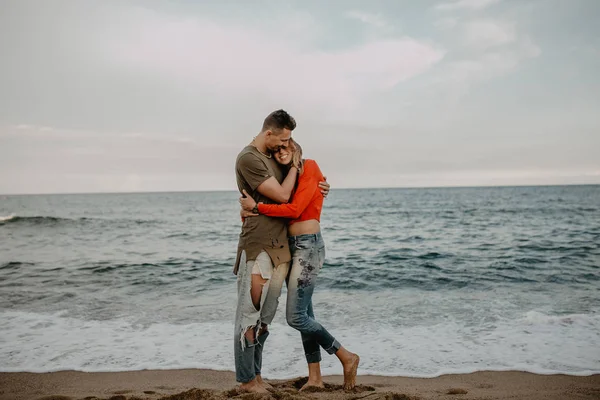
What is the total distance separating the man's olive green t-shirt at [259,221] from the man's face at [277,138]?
0.36 feet

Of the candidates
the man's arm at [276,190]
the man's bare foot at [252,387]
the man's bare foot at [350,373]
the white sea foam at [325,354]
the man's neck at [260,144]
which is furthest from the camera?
the white sea foam at [325,354]

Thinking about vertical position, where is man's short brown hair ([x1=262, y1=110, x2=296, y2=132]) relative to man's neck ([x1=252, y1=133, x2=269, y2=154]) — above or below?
above

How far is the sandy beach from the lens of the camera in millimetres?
3838

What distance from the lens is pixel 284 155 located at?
12.1ft

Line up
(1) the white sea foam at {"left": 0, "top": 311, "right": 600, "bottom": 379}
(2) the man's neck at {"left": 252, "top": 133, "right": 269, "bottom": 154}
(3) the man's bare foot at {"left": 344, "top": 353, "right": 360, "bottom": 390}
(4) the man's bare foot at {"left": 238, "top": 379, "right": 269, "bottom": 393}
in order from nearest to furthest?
(2) the man's neck at {"left": 252, "top": 133, "right": 269, "bottom": 154}
(4) the man's bare foot at {"left": 238, "top": 379, "right": 269, "bottom": 393}
(3) the man's bare foot at {"left": 344, "top": 353, "right": 360, "bottom": 390}
(1) the white sea foam at {"left": 0, "top": 311, "right": 600, "bottom": 379}

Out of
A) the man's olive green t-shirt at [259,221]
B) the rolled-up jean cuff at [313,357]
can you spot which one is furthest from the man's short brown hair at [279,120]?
the rolled-up jean cuff at [313,357]

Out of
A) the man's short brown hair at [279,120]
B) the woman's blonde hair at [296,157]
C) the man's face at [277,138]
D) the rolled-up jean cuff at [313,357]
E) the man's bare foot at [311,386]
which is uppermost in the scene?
the man's short brown hair at [279,120]

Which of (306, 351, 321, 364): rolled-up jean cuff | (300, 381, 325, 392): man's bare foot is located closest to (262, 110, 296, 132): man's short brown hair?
(306, 351, 321, 364): rolled-up jean cuff

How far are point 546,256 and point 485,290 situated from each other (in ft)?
17.3

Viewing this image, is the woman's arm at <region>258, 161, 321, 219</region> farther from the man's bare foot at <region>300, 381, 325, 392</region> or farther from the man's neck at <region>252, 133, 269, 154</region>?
the man's bare foot at <region>300, 381, 325, 392</region>

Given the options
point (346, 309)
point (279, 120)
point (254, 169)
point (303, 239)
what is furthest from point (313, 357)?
point (346, 309)

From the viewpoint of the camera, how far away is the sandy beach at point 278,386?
3.84m

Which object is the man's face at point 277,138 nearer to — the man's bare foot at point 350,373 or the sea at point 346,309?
the man's bare foot at point 350,373

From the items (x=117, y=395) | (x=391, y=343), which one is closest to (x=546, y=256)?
(x=391, y=343)
